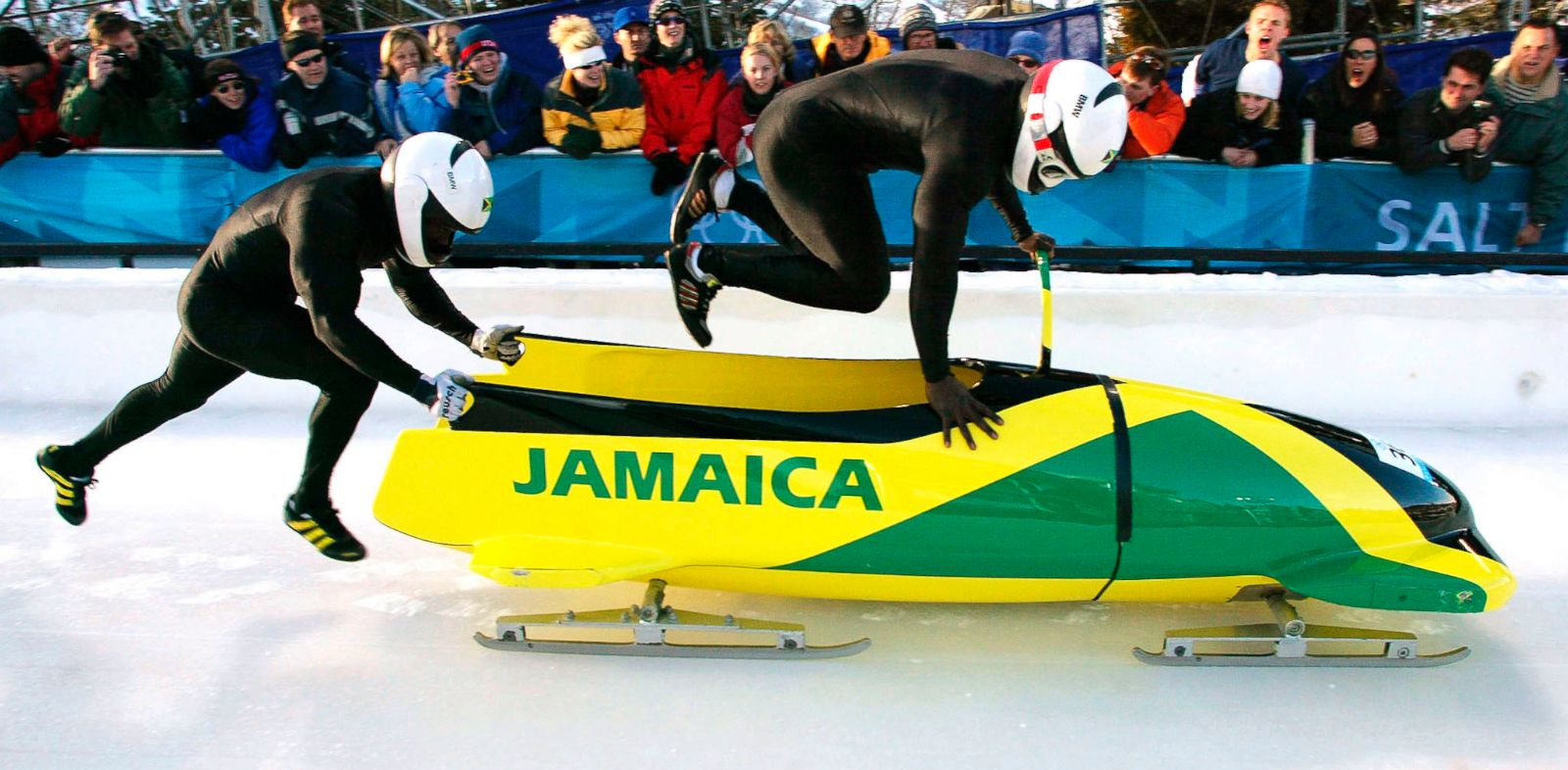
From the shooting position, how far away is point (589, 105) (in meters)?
4.93

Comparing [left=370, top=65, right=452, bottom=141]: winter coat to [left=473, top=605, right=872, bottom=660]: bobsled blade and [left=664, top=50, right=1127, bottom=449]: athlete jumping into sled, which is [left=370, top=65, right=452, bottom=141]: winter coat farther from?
[left=473, top=605, right=872, bottom=660]: bobsled blade

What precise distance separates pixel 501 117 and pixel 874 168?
2608 mm

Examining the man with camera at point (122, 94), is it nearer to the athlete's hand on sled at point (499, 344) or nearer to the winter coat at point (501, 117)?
the winter coat at point (501, 117)

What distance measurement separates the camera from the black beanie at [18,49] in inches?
204

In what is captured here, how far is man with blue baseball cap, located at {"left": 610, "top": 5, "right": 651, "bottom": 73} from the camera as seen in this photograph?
511 centimetres

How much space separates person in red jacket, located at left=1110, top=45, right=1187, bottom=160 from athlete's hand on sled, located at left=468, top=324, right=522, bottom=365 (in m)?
2.91

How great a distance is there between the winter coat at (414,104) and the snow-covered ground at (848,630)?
1.37 m

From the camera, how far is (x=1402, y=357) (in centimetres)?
410

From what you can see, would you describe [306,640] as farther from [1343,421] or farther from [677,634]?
[1343,421]

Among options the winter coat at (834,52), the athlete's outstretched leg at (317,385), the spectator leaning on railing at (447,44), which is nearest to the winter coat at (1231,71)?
the winter coat at (834,52)

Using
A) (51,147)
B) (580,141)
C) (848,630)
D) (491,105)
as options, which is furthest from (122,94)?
(848,630)

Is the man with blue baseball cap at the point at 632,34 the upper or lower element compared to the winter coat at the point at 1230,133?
upper

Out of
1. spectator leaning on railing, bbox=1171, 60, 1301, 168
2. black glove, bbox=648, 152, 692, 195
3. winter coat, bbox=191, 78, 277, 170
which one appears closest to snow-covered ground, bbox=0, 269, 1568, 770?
spectator leaning on railing, bbox=1171, 60, 1301, 168

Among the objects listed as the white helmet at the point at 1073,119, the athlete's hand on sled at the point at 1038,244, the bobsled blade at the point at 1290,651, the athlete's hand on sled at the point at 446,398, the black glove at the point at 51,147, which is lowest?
the bobsled blade at the point at 1290,651
